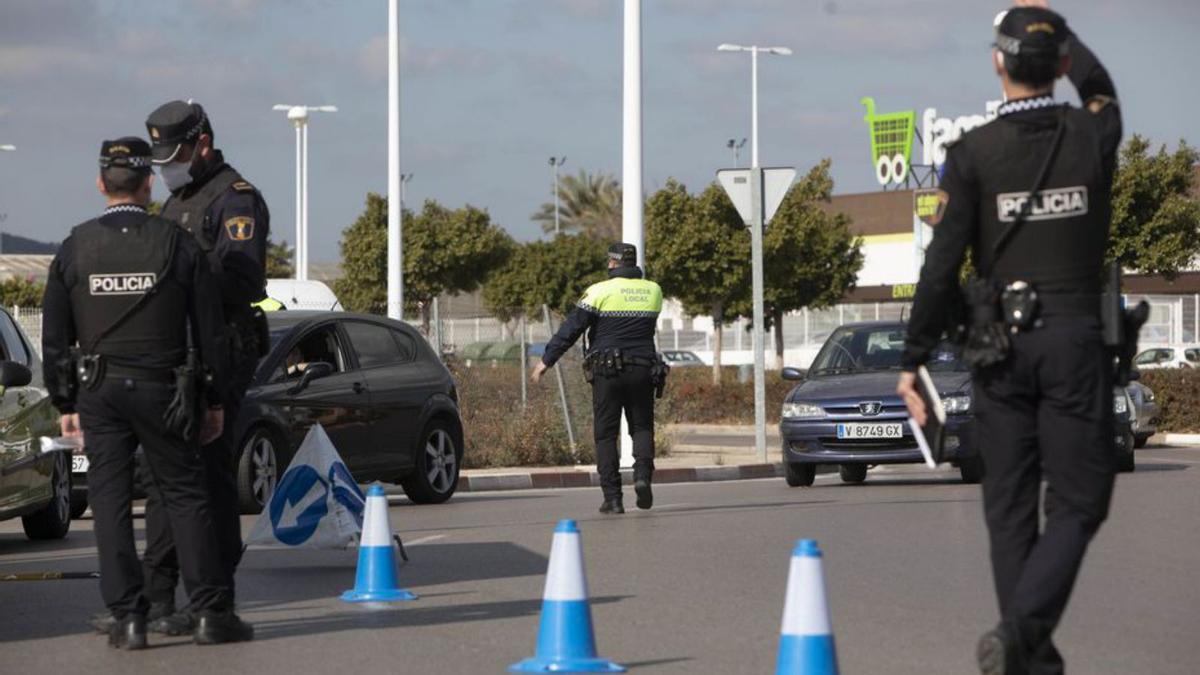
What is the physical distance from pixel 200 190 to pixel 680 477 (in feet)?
45.2

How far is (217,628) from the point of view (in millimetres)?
8375

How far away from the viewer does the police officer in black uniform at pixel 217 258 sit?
8.53 m

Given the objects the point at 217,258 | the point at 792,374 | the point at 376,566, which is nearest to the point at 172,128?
the point at 217,258

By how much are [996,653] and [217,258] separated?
383 cm

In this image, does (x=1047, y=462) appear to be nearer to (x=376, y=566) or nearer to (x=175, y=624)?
(x=175, y=624)

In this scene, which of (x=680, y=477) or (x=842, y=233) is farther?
(x=842, y=233)

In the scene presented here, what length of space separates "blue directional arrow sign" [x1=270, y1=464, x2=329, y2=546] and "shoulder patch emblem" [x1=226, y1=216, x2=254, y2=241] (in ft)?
9.16

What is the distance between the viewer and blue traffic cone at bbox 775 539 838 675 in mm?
6598

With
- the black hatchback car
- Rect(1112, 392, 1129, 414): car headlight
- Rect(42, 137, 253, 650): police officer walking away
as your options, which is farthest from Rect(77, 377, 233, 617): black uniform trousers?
Rect(1112, 392, 1129, 414): car headlight

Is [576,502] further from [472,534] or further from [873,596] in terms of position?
[873,596]

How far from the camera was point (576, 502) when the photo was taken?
17.3m

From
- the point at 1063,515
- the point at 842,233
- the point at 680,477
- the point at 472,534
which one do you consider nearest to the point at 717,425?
the point at 680,477

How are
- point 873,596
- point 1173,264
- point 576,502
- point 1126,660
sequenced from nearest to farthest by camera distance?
point 1126,660 → point 873,596 → point 576,502 → point 1173,264

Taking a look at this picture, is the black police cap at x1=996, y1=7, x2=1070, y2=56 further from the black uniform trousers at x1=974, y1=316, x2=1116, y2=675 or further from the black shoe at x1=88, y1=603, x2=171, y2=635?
the black shoe at x1=88, y1=603, x2=171, y2=635
